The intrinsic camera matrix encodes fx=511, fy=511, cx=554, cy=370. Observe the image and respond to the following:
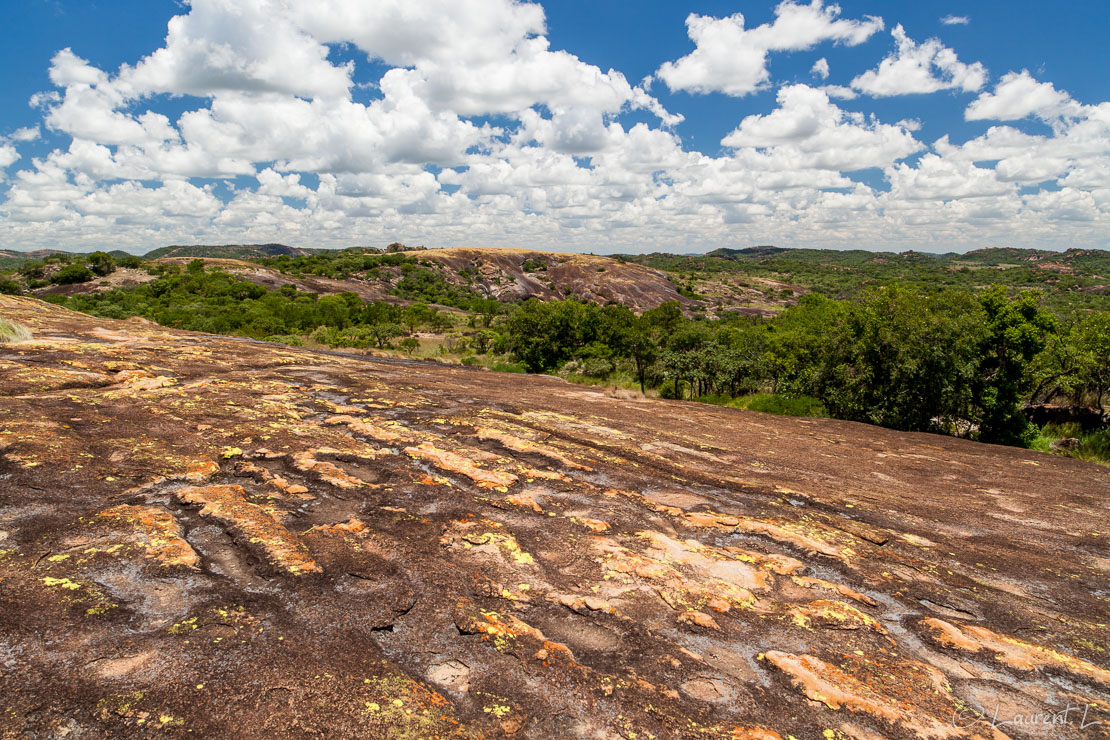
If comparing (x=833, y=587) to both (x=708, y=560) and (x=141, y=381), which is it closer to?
(x=708, y=560)

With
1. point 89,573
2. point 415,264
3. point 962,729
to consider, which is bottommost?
point 962,729

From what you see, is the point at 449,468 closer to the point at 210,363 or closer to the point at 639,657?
the point at 639,657

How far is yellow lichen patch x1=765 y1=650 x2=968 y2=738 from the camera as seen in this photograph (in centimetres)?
366

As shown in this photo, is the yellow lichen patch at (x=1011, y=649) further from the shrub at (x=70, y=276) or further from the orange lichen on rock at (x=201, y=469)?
the shrub at (x=70, y=276)

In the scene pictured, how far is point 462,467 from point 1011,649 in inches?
255

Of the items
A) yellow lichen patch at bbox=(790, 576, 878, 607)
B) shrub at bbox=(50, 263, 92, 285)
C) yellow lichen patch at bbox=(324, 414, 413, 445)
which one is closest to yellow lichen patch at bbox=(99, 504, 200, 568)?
yellow lichen patch at bbox=(324, 414, 413, 445)

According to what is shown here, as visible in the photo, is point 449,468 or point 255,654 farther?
point 449,468

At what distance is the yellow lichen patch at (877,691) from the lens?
3.66 metres

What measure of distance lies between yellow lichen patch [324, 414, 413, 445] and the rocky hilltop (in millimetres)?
72

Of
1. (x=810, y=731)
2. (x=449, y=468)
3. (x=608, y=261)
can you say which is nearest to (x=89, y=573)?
(x=449, y=468)

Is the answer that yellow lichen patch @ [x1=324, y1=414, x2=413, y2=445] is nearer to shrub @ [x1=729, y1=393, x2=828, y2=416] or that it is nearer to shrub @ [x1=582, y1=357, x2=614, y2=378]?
shrub @ [x1=729, y1=393, x2=828, y2=416]

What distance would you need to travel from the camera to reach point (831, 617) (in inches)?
190

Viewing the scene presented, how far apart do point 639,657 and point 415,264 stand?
4133 inches

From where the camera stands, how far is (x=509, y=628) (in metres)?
4.21
